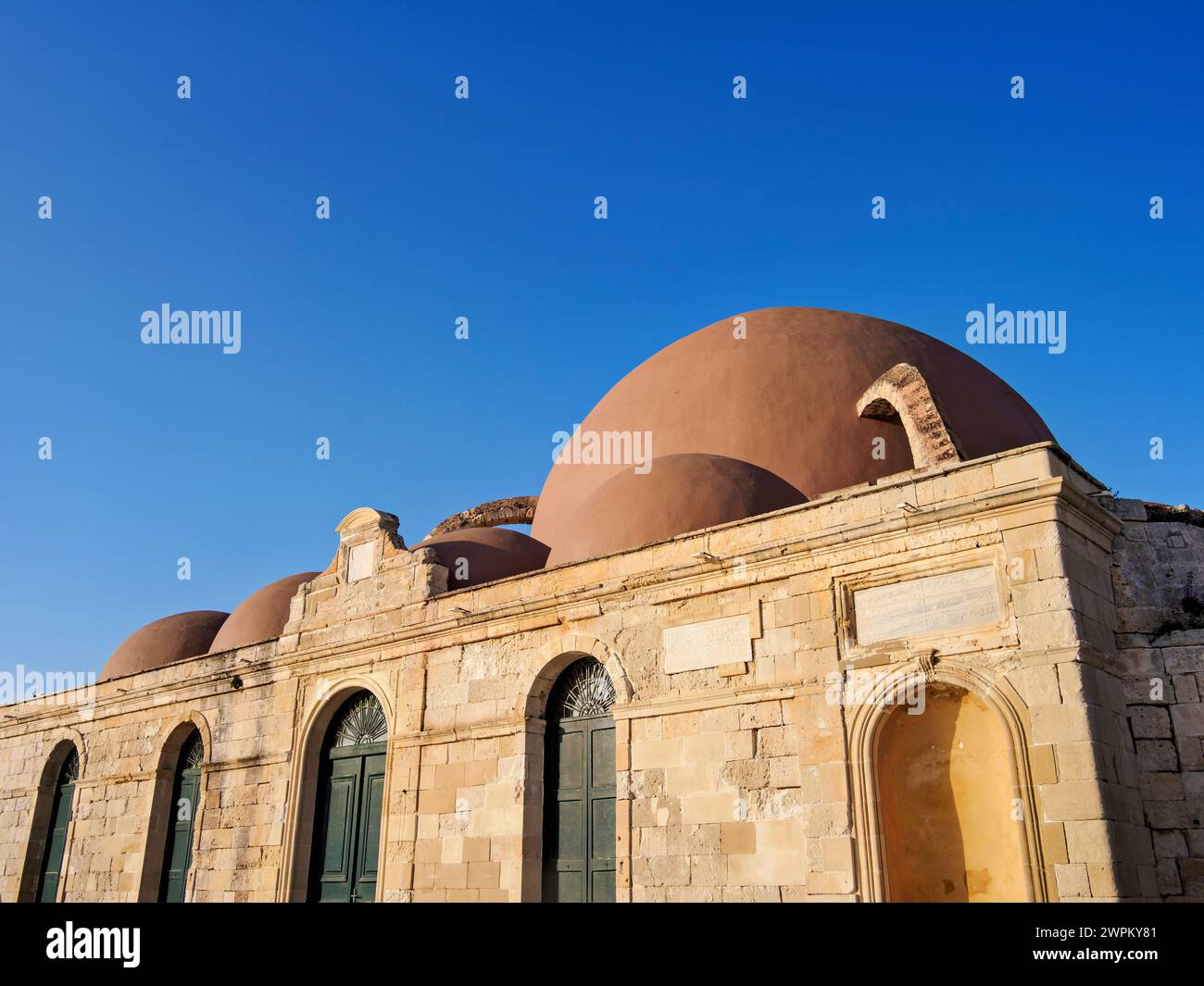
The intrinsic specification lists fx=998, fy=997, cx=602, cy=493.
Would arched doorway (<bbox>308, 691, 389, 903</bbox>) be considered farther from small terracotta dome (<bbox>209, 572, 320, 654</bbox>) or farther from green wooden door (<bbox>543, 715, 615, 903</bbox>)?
small terracotta dome (<bbox>209, 572, 320, 654</bbox>)

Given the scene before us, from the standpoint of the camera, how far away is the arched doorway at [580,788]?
8.80 m

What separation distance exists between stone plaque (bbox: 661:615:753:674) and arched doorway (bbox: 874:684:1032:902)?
4.44ft

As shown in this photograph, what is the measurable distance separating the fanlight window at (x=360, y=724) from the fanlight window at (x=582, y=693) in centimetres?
227

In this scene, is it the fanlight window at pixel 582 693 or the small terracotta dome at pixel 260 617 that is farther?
the small terracotta dome at pixel 260 617

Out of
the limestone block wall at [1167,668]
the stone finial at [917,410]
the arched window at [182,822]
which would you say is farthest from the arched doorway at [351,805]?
the limestone block wall at [1167,668]

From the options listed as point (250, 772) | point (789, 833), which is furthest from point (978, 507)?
point (250, 772)

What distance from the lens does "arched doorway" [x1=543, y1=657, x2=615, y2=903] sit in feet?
28.9

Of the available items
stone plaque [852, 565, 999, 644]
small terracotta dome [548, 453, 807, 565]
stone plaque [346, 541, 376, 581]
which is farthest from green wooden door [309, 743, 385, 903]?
stone plaque [852, 565, 999, 644]

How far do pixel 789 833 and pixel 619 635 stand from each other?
2386 millimetres

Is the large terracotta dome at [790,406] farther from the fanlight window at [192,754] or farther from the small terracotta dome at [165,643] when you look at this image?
the small terracotta dome at [165,643]
